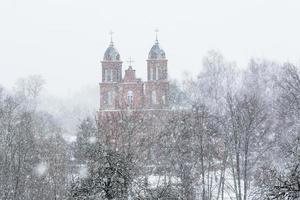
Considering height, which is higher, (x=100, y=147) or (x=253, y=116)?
(x=253, y=116)

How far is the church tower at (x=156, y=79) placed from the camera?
5603 cm

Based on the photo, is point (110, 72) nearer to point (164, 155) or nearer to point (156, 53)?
point (156, 53)

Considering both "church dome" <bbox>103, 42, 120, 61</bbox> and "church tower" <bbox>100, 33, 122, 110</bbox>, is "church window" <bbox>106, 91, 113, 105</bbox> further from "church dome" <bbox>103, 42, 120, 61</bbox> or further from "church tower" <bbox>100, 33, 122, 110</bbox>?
"church dome" <bbox>103, 42, 120, 61</bbox>

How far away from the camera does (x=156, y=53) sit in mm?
56438

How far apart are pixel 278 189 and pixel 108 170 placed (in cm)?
550

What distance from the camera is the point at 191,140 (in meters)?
28.0

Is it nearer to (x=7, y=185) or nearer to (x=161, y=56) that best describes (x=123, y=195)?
(x=7, y=185)

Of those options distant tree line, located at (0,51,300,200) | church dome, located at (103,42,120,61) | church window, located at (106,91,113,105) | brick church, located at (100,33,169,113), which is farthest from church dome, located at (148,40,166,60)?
distant tree line, located at (0,51,300,200)

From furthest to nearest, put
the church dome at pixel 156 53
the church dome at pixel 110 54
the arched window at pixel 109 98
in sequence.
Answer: the church dome at pixel 156 53
the church dome at pixel 110 54
the arched window at pixel 109 98

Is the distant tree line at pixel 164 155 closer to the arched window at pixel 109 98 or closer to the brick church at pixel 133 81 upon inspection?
the brick church at pixel 133 81

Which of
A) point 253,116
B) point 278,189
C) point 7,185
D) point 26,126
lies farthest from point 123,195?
point 26,126

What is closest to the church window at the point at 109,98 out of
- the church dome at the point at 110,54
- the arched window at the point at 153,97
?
the church dome at the point at 110,54

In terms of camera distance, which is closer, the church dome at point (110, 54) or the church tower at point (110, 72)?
the church tower at point (110, 72)

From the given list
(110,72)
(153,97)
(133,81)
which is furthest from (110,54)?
(153,97)
